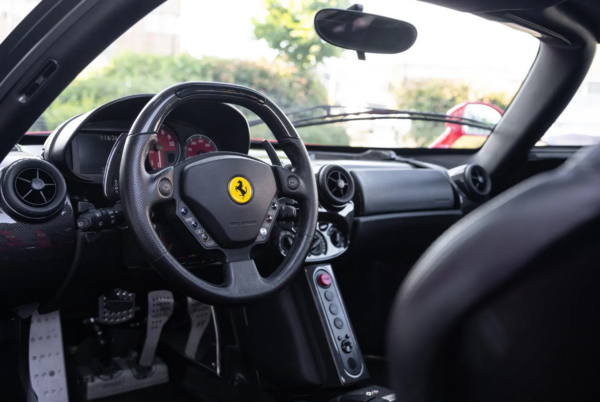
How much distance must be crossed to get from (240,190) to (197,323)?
1.45 meters

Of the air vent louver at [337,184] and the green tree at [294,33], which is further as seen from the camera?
the green tree at [294,33]

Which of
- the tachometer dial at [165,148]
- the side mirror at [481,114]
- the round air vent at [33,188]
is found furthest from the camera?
the side mirror at [481,114]

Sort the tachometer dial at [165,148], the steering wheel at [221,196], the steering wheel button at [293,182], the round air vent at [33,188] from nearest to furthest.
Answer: the steering wheel at [221,196] < the round air vent at [33,188] < the steering wheel button at [293,182] < the tachometer dial at [165,148]

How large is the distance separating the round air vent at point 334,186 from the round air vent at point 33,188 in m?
1.01

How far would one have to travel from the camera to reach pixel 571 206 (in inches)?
22.5

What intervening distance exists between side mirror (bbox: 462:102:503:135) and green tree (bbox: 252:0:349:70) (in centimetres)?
79

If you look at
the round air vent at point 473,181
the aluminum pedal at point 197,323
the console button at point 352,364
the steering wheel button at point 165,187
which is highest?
the steering wheel button at point 165,187

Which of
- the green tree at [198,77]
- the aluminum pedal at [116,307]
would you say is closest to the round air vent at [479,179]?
the green tree at [198,77]

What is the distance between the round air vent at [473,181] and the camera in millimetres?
3225

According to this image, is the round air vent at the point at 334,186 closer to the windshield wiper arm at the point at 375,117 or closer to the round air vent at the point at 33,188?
the windshield wiper arm at the point at 375,117

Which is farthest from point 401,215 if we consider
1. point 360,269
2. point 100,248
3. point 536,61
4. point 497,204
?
point 497,204

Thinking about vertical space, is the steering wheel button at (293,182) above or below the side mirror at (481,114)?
below

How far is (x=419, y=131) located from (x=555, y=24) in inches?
38.1

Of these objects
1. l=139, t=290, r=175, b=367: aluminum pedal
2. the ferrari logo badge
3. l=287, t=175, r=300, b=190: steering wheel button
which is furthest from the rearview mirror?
l=139, t=290, r=175, b=367: aluminum pedal
